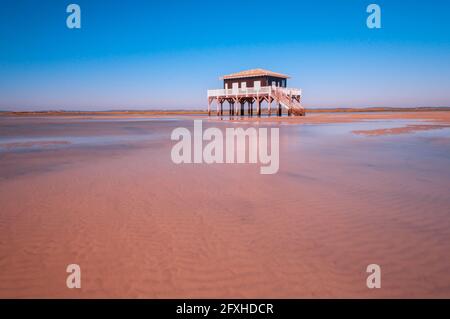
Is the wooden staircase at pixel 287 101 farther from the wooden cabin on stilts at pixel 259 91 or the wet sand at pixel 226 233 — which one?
the wet sand at pixel 226 233

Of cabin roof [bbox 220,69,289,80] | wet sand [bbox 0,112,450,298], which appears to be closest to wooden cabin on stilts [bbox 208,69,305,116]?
cabin roof [bbox 220,69,289,80]

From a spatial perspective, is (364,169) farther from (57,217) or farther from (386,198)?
(57,217)

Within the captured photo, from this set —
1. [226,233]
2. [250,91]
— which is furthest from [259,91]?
[226,233]

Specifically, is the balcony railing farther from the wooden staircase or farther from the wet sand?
the wet sand

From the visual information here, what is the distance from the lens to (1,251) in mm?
3297

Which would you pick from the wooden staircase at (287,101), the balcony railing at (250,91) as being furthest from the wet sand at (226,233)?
the balcony railing at (250,91)

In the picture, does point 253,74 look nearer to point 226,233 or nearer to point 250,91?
point 250,91

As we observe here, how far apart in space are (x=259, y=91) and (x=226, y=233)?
33.4m

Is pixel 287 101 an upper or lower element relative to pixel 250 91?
lower

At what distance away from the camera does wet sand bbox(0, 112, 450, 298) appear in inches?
106

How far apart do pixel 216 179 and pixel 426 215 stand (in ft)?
12.9

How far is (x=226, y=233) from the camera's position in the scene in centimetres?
375

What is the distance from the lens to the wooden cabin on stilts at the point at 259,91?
114 feet

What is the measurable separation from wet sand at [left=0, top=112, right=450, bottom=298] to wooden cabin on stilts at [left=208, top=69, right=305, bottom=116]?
28.8 metres
